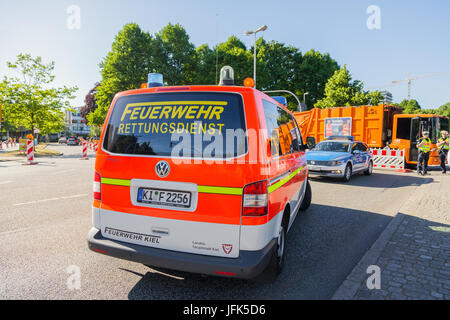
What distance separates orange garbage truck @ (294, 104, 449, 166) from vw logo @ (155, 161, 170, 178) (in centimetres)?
1559

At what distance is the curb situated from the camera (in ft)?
9.38

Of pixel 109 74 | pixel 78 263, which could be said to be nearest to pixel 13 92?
pixel 109 74

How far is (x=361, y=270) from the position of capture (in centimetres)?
331

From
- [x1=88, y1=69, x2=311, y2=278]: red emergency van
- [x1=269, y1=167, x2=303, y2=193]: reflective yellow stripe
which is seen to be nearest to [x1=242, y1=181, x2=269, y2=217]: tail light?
[x1=88, y1=69, x2=311, y2=278]: red emergency van

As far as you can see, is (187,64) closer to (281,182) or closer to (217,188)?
(281,182)

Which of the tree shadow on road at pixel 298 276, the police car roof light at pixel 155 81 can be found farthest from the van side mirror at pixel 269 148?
the police car roof light at pixel 155 81

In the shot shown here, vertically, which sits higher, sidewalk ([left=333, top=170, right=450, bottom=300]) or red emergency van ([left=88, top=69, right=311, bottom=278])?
red emergency van ([left=88, top=69, right=311, bottom=278])

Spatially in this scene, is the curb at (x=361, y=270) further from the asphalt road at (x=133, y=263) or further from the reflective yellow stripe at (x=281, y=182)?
the reflective yellow stripe at (x=281, y=182)

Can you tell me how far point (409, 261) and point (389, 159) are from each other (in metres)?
13.0

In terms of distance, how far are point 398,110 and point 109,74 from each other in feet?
87.5

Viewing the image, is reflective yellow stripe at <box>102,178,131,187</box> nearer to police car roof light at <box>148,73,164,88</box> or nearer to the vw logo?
the vw logo

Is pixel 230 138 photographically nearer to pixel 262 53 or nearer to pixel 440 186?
pixel 440 186

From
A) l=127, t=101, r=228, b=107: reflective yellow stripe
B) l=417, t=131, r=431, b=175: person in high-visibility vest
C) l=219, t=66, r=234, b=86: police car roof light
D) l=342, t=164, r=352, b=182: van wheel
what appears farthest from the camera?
l=417, t=131, r=431, b=175: person in high-visibility vest

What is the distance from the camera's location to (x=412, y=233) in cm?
467
